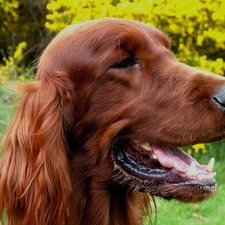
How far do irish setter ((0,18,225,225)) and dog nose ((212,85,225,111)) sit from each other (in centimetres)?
2

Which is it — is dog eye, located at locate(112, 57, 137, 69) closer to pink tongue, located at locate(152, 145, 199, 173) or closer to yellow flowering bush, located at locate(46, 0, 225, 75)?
pink tongue, located at locate(152, 145, 199, 173)

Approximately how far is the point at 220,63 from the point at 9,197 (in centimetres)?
404

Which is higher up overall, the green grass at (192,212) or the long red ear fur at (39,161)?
the long red ear fur at (39,161)

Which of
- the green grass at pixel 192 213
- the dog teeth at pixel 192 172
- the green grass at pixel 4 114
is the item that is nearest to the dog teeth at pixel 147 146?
the dog teeth at pixel 192 172

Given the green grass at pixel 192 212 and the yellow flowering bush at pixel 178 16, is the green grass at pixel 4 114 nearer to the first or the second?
the green grass at pixel 192 212

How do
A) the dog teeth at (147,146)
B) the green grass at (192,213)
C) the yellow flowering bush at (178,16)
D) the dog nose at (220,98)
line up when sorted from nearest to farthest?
1. the dog nose at (220,98)
2. the dog teeth at (147,146)
3. the green grass at (192,213)
4. the yellow flowering bush at (178,16)

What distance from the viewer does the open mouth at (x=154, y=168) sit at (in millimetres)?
2904

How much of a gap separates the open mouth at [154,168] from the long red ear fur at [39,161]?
0.29 meters

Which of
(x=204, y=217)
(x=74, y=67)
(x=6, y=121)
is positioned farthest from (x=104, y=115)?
(x=6, y=121)

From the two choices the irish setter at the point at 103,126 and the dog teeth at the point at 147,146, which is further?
the dog teeth at the point at 147,146

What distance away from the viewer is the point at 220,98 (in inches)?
108

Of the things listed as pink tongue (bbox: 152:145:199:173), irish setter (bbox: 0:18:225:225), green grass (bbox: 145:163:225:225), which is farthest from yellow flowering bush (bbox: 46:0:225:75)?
pink tongue (bbox: 152:145:199:173)

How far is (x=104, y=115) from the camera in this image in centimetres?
294

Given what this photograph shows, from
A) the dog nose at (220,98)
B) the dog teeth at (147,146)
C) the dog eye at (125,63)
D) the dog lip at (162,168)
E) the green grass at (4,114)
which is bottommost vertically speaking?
the green grass at (4,114)
